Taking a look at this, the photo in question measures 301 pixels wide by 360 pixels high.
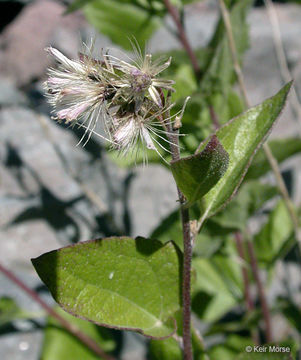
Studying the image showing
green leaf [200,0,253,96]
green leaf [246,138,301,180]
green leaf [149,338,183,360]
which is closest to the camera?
green leaf [149,338,183,360]

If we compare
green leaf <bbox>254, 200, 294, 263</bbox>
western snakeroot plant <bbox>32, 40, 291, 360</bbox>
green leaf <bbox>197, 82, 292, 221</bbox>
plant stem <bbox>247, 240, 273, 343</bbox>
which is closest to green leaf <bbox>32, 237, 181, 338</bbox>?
western snakeroot plant <bbox>32, 40, 291, 360</bbox>

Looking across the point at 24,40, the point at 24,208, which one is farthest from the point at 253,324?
the point at 24,40

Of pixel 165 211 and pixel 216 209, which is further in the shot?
pixel 165 211

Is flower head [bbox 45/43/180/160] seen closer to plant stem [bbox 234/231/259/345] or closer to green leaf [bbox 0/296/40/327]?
plant stem [bbox 234/231/259/345]

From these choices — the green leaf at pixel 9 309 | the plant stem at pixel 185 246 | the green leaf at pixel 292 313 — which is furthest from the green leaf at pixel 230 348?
the plant stem at pixel 185 246

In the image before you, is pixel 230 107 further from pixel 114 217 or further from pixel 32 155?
pixel 32 155
